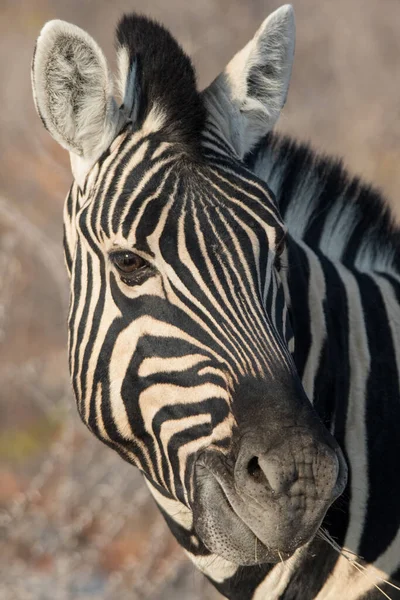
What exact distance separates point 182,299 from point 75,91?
115 centimetres

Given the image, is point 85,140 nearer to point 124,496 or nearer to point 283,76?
point 283,76

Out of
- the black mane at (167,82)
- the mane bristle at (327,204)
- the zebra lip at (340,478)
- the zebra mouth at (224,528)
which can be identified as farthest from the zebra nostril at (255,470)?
the mane bristle at (327,204)

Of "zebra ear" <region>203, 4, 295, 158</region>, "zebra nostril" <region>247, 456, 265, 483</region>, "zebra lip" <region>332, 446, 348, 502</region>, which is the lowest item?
"zebra nostril" <region>247, 456, 265, 483</region>

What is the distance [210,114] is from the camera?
383cm

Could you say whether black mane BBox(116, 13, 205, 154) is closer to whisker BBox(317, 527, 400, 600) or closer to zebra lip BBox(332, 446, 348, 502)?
zebra lip BBox(332, 446, 348, 502)

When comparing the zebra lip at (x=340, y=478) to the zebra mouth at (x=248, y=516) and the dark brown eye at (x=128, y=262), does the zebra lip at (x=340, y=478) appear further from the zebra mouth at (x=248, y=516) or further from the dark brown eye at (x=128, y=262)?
the dark brown eye at (x=128, y=262)

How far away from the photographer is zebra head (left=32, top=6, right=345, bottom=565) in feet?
9.91

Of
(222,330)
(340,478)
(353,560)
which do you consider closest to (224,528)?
(340,478)

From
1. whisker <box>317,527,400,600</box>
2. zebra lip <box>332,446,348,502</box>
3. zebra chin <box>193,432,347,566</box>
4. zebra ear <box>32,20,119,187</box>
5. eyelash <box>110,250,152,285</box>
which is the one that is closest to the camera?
zebra chin <box>193,432,347,566</box>

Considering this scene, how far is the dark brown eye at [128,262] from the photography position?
3359mm

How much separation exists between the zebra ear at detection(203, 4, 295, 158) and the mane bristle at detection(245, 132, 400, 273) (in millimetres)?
459

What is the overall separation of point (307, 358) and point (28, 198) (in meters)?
10.8

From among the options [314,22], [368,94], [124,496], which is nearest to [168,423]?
[124,496]

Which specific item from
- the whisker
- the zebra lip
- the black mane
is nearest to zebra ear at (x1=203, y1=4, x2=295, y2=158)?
the black mane
